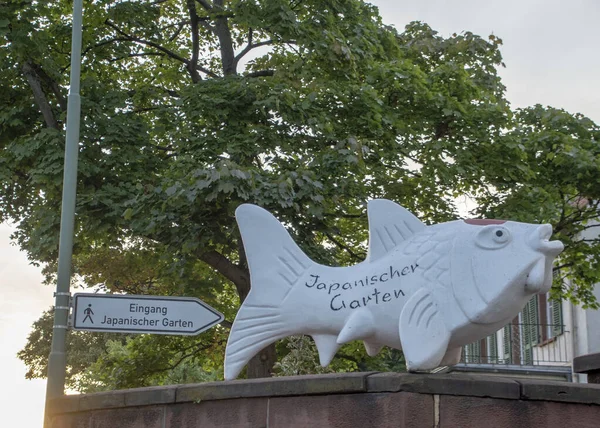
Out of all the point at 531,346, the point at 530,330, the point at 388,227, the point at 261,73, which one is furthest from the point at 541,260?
the point at 530,330

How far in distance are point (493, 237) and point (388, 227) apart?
107cm

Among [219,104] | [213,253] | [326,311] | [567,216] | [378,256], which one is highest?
[219,104]

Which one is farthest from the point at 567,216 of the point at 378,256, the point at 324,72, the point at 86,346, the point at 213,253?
the point at 86,346

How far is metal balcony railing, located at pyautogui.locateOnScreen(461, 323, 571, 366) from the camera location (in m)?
24.2

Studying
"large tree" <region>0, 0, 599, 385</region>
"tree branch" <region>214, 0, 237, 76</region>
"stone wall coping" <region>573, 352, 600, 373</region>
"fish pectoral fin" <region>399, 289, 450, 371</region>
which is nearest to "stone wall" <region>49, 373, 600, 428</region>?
"fish pectoral fin" <region>399, 289, 450, 371</region>

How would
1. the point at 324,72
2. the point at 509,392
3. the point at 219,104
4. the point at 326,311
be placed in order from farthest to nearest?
the point at 324,72 → the point at 219,104 → the point at 326,311 → the point at 509,392

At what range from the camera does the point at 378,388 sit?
656 cm

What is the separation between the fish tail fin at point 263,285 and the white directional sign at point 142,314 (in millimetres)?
445

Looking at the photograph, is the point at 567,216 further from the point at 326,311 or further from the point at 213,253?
the point at 326,311

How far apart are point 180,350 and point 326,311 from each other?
1155 cm

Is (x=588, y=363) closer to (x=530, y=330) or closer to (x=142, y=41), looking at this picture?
(x=142, y=41)

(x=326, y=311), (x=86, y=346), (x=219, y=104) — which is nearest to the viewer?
(x=326, y=311)

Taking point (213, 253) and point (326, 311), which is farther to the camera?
point (213, 253)

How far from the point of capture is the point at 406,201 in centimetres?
1667
